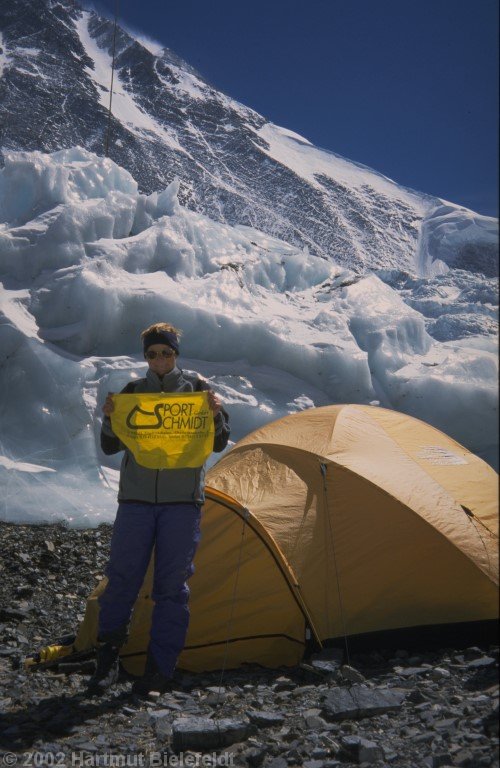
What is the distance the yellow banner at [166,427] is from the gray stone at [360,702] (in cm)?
146

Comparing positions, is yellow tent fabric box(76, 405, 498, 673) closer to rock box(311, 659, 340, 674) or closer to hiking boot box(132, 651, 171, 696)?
rock box(311, 659, 340, 674)

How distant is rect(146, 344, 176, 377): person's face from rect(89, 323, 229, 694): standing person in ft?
1.99

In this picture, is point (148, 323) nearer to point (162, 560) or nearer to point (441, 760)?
point (162, 560)

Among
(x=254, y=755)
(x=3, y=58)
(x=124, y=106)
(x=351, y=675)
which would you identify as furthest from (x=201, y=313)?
(x=3, y=58)

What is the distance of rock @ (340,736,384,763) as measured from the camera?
9.38ft

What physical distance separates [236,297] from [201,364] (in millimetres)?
1413

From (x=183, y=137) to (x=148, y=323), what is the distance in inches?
532

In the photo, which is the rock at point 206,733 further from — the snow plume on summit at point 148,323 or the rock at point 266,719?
the snow plume on summit at point 148,323

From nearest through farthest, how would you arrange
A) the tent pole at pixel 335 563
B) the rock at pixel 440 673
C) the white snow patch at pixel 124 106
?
the rock at pixel 440 673, the tent pole at pixel 335 563, the white snow patch at pixel 124 106

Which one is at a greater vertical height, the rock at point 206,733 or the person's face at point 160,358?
the person's face at point 160,358

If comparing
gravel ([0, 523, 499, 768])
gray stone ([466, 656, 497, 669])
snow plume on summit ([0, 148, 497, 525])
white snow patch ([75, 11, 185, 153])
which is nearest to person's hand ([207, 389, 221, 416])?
gravel ([0, 523, 499, 768])

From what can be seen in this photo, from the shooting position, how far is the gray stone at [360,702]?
3.34 meters

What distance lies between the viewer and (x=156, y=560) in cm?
397

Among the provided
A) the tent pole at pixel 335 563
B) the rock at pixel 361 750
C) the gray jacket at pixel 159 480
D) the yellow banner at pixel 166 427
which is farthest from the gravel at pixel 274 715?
the yellow banner at pixel 166 427
